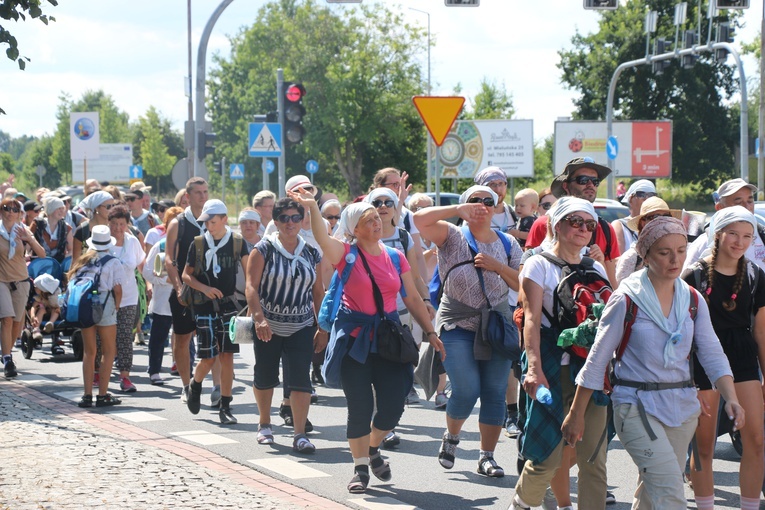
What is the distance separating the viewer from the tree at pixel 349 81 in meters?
69.1

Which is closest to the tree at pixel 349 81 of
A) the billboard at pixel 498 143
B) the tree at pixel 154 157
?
the tree at pixel 154 157

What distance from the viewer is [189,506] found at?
260 inches

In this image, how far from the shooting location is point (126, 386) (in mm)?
11711

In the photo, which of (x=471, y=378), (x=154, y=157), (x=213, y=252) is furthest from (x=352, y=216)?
(x=154, y=157)

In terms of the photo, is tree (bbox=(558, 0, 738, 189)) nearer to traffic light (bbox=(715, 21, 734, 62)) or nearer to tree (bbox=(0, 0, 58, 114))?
traffic light (bbox=(715, 21, 734, 62))

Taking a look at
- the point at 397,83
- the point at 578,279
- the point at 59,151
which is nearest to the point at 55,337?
the point at 578,279

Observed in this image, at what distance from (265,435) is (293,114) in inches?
441

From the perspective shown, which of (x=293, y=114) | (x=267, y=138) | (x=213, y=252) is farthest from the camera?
(x=267, y=138)

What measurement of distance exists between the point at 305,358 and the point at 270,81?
7255 cm

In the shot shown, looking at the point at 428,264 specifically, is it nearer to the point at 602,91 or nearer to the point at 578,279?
the point at 578,279

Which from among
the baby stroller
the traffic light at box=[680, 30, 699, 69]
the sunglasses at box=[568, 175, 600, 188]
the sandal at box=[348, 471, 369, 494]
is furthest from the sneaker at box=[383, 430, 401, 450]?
the traffic light at box=[680, 30, 699, 69]

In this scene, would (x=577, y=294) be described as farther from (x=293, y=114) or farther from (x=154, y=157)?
(x=154, y=157)

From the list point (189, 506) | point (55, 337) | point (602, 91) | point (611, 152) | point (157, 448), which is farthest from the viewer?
point (602, 91)

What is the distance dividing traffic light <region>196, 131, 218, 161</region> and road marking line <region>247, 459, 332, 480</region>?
1284 cm
